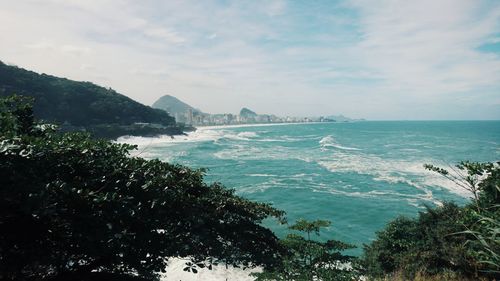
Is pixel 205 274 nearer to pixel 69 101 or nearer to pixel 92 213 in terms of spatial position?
pixel 92 213

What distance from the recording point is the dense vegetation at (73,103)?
87.3 metres

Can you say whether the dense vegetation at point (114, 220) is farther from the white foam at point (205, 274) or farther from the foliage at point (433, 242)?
the white foam at point (205, 274)

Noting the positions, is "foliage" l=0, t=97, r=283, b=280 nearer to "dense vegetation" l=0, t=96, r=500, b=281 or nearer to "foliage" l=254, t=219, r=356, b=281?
"dense vegetation" l=0, t=96, r=500, b=281

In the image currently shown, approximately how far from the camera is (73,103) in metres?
99.1

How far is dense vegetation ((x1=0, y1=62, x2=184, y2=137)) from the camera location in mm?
87312

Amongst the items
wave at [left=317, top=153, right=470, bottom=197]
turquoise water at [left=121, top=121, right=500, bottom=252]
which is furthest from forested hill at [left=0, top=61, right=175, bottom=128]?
wave at [left=317, top=153, right=470, bottom=197]

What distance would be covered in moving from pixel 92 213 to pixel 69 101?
10735 cm

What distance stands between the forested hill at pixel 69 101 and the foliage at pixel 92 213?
84763 mm

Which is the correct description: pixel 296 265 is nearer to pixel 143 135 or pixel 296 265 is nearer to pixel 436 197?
pixel 436 197

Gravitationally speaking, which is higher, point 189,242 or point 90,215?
point 90,215

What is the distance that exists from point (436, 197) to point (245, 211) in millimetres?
30813

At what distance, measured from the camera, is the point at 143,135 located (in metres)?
99.6

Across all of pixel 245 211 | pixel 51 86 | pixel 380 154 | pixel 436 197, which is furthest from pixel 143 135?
pixel 245 211

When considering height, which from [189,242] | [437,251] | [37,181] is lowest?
[437,251]
